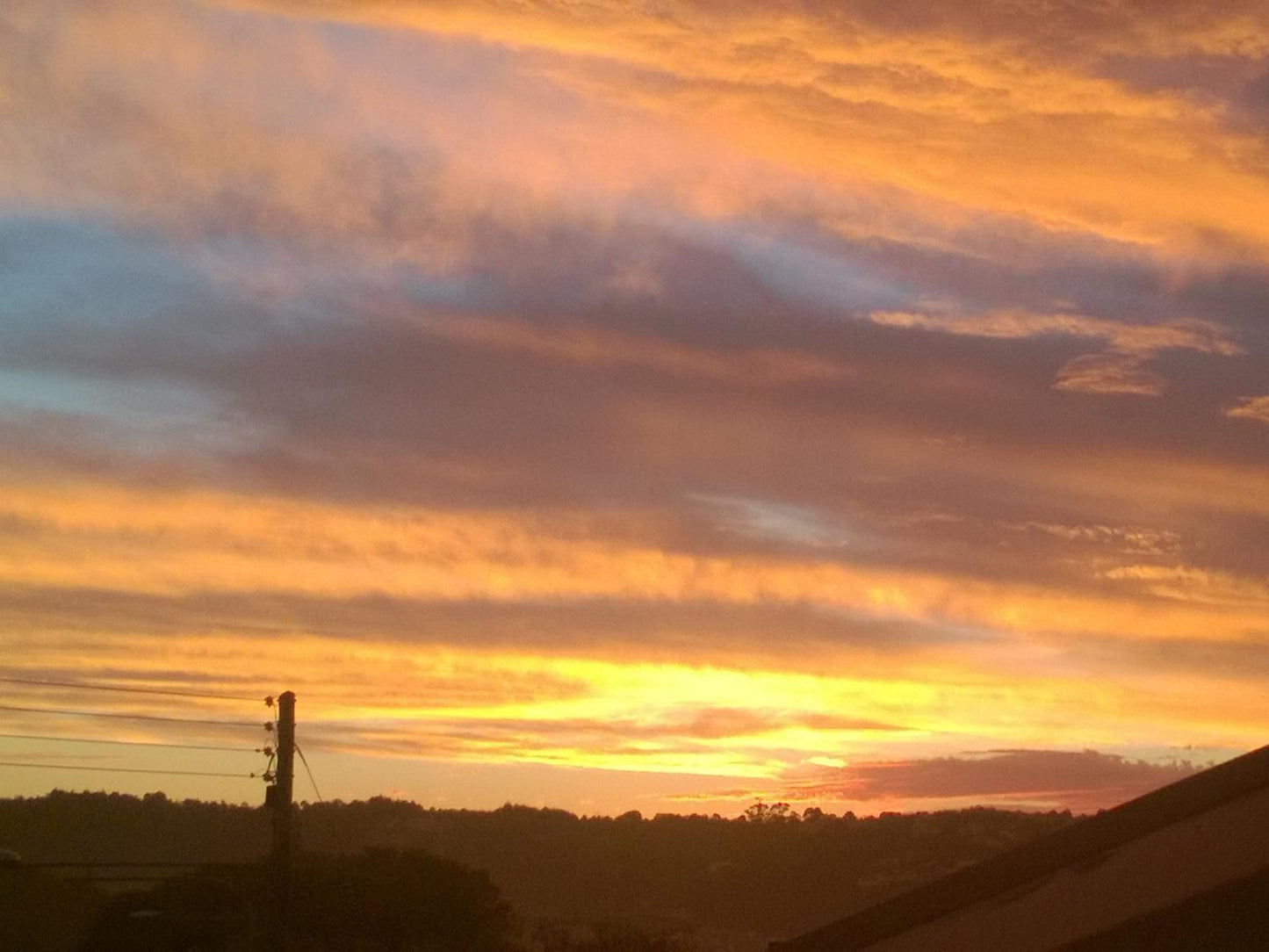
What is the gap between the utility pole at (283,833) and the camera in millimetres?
28766

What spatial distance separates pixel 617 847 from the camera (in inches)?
3155

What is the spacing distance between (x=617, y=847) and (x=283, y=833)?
5383 cm

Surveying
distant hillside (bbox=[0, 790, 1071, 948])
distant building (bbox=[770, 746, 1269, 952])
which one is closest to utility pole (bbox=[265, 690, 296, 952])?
distant hillside (bbox=[0, 790, 1071, 948])

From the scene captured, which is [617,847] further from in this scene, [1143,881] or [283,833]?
[1143,881]

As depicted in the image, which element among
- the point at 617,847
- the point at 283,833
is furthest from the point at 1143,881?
the point at 617,847

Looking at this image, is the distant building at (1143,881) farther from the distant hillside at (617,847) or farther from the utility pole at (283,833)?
the distant hillside at (617,847)

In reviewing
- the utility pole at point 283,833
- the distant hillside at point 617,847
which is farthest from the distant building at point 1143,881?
the distant hillside at point 617,847

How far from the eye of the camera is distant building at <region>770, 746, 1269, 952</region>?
14.3ft

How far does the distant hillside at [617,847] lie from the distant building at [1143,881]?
142 ft

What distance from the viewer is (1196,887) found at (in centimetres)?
436

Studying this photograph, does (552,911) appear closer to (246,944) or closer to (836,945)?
(246,944)

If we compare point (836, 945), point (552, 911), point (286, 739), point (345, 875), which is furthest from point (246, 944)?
point (552, 911)

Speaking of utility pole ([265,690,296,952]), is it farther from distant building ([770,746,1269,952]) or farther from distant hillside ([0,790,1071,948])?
distant building ([770,746,1269,952])

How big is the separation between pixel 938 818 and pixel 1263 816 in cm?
6988
